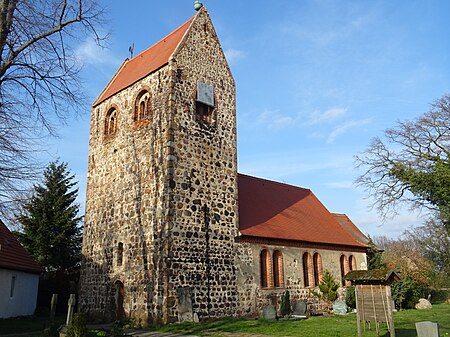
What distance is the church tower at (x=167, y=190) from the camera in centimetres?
1655

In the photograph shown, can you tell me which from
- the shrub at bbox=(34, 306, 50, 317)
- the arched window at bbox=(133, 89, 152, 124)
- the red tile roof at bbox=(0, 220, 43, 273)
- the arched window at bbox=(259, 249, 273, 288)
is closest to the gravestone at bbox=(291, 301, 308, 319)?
the arched window at bbox=(259, 249, 273, 288)

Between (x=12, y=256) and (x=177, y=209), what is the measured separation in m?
10.6

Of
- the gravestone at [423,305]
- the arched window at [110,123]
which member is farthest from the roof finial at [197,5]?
the gravestone at [423,305]

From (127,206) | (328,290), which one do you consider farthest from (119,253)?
(328,290)

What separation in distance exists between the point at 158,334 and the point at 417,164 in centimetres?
1711

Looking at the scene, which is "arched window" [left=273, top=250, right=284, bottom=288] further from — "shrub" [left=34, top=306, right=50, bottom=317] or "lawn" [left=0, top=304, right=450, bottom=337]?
"shrub" [left=34, top=306, right=50, bottom=317]

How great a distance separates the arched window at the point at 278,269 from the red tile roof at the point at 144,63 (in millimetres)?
11251

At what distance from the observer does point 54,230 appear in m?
28.9

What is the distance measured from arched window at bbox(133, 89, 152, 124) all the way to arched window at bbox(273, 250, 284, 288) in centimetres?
962

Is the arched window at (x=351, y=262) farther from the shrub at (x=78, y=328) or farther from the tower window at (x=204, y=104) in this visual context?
the shrub at (x=78, y=328)

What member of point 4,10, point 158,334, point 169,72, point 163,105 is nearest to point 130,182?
point 163,105

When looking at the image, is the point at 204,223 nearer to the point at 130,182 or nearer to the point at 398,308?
the point at 130,182

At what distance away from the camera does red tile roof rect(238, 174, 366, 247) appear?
2183 centimetres

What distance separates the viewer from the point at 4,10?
10.7 metres
